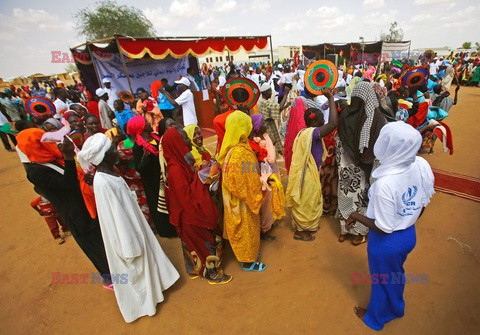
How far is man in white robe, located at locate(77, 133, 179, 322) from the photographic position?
6.87ft

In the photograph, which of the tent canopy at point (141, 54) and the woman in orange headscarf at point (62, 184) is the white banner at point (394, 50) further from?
the woman in orange headscarf at point (62, 184)

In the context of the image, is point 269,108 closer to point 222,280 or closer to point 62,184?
point 222,280

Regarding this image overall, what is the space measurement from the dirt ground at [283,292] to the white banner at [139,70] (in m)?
7.84

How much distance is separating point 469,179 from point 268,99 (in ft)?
14.5

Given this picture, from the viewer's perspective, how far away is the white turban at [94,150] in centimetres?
203

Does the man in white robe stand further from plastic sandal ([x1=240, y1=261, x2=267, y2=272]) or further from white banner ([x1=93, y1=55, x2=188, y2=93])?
white banner ([x1=93, y1=55, x2=188, y2=93])

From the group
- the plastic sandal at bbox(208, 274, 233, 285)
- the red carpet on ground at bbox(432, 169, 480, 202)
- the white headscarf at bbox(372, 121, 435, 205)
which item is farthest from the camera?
the red carpet on ground at bbox(432, 169, 480, 202)

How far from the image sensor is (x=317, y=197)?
10.8 ft

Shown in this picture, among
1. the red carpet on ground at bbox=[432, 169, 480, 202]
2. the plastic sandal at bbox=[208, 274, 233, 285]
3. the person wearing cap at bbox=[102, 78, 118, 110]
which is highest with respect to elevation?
the person wearing cap at bbox=[102, 78, 118, 110]

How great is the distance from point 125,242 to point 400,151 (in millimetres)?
2348

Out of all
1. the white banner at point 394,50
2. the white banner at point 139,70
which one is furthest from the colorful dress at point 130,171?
the white banner at point 394,50

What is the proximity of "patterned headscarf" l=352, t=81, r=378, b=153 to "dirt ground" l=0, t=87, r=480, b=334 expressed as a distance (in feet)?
5.13

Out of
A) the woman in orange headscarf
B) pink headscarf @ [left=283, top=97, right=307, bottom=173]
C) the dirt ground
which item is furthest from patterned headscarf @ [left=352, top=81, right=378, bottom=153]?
the woman in orange headscarf

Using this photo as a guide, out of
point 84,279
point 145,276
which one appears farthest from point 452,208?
point 84,279
